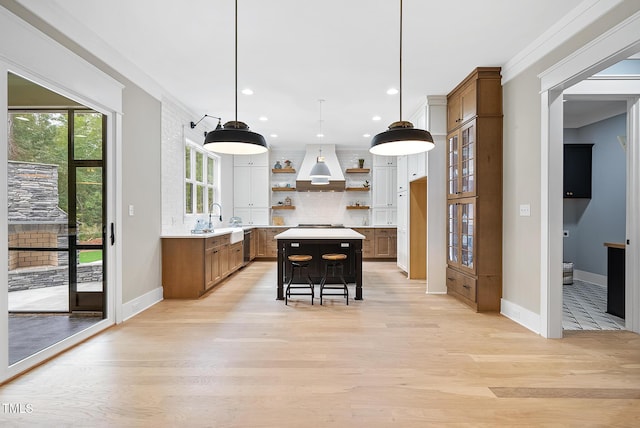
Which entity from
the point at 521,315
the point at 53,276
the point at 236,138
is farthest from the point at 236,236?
the point at 521,315

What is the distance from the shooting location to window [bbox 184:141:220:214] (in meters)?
5.62

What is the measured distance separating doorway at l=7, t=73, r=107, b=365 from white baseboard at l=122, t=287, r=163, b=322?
24 cm

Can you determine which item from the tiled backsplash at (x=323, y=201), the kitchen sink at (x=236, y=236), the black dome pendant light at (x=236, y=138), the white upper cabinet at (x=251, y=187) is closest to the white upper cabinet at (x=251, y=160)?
the white upper cabinet at (x=251, y=187)

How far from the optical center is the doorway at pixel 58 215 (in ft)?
10.8

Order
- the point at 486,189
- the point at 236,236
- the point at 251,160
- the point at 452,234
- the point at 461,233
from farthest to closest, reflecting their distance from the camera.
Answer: the point at 251,160 < the point at 236,236 < the point at 452,234 < the point at 461,233 < the point at 486,189

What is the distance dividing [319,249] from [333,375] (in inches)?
110

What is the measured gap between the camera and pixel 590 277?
5492 mm

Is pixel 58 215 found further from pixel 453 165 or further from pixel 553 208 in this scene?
pixel 553 208

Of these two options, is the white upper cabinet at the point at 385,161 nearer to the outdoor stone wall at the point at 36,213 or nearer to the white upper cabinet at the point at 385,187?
the white upper cabinet at the point at 385,187

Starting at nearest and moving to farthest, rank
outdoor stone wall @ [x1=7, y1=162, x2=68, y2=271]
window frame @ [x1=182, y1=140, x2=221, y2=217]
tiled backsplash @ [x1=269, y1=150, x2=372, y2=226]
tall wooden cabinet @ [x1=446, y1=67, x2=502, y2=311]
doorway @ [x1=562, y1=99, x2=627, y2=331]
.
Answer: outdoor stone wall @ [x1=7, y1=162, x2=68, y2=271] → tall wooden cabinet @ [x1=446, y1=67, x2=502, y2=311] → doorway @ [x1=562, y1=99, x2=627, y2=331] → window frame @ [x1=182, y1=140, x2=221, y2=217] → tiled backsplash @ [x1=269, y1=150, x2=372, y2=226]

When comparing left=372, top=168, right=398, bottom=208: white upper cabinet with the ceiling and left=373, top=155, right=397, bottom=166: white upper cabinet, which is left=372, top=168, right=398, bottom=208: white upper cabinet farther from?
the ceiling

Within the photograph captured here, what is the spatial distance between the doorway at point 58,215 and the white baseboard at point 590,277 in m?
7.30

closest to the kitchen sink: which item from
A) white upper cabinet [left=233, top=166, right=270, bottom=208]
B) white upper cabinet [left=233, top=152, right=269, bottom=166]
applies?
white upper cabinet [left=233, top=166, right=270, bottom=208]

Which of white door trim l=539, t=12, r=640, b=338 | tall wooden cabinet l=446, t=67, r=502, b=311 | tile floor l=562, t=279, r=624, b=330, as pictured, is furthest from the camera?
tall wooden cabinet l=446, t=67, r=502, b=311
